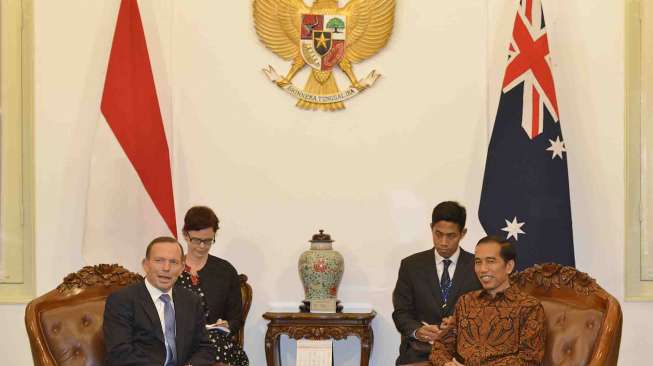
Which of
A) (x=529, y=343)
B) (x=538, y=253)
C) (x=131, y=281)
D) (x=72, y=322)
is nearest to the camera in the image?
(x=529, y=343)

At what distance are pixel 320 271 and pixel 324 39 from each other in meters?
1.76

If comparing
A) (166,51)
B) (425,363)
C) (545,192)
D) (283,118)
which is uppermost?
(166,51)

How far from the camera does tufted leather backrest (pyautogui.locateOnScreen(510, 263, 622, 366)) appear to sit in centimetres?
466

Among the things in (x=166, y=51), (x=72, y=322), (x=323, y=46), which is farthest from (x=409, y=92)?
(x=72, y=322)

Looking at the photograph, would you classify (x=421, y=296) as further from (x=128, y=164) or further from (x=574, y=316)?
(x=128, y=164)

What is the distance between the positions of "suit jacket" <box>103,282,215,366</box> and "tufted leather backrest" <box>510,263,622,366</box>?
1.86 meters

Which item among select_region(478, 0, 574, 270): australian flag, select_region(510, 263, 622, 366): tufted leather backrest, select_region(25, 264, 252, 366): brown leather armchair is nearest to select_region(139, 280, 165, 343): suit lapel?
select_region(25, 264, 252, 366): brown leather armchair

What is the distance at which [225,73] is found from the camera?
272 inches

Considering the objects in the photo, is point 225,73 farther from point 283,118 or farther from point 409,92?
point 409,92

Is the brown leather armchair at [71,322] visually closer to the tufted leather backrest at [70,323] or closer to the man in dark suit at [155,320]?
the tufted leather backrest at [70,323]

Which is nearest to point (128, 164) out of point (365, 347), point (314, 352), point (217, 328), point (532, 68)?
point (217, 328)

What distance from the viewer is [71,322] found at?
4988 mm

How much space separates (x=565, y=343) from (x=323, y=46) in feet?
9.93

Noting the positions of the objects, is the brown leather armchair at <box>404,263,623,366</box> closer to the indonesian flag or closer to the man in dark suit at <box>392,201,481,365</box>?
the man in dark suit at <box>392,201,481,365</box>
